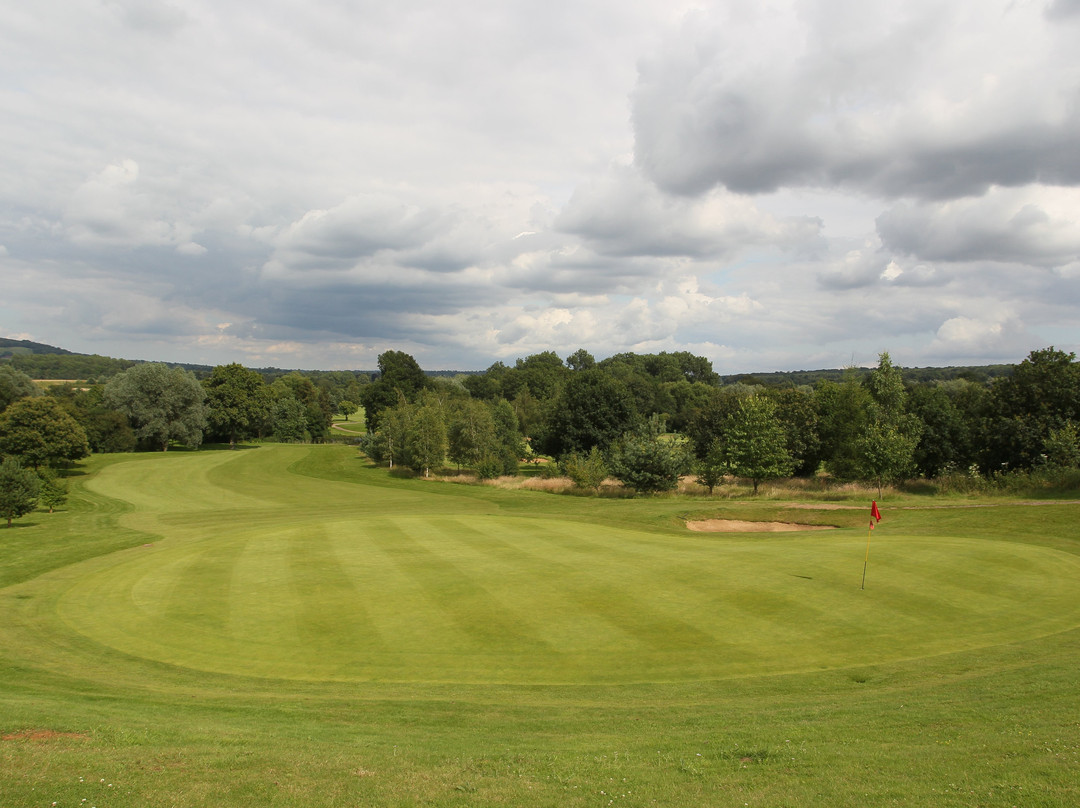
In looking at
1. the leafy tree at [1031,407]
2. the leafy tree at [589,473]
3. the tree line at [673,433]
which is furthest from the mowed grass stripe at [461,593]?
the leafy tree at [1031,407]

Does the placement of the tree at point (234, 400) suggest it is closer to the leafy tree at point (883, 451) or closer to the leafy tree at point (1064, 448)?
the leafy tree at point (883, 451)

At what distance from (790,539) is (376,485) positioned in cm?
3710

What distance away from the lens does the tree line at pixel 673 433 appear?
41.5 metres

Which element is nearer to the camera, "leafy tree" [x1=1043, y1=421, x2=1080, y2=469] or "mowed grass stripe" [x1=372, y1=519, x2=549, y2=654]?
"mowed grass stripe" [x1=372, y1=519, x2=549, y2=654]

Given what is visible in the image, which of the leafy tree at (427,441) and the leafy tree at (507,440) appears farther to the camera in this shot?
the leafy tree at (507,440)

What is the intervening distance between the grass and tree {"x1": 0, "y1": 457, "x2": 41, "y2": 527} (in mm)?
3479

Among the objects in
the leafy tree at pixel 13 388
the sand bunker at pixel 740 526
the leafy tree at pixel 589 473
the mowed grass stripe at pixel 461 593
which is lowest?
the sand bunker at pixel 740 526

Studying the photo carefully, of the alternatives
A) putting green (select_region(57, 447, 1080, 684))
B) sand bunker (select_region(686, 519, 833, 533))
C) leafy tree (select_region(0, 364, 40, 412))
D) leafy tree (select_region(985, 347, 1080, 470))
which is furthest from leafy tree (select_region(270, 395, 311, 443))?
leafy tree (select_region(985, 347, 1080, 470))

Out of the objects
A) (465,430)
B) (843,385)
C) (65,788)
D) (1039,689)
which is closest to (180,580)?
(65,788)

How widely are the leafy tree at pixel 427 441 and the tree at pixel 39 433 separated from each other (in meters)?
27.0

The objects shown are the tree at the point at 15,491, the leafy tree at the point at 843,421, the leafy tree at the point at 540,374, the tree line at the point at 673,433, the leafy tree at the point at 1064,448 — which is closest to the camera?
the tree at the point at 15,491

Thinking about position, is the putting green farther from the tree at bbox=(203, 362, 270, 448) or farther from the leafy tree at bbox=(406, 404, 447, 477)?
the tree at bbox=(203, 362, 270, 448)

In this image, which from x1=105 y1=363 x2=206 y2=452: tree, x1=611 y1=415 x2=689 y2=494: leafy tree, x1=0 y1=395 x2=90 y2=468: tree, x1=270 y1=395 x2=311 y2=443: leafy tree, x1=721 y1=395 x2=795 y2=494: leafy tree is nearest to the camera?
x1=721 y1=395 x2=795 y2=494: leafy tree

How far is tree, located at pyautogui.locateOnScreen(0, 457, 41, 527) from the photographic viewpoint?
3069 centimetres
